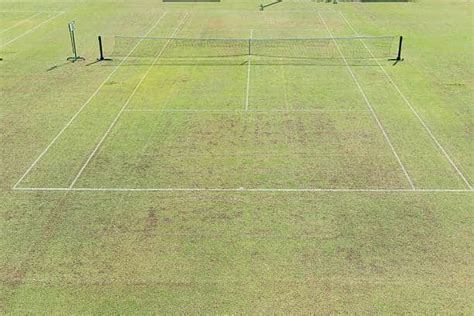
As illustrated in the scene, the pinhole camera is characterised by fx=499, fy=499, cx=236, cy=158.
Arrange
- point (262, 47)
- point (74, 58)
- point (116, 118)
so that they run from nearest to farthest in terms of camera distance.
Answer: point (116, 118), point (74, 58), point (262, 47)

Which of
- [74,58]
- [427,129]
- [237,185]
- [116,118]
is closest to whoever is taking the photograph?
[237,185]

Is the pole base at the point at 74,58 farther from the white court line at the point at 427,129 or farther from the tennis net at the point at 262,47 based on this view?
the white court line at the point at 427,129

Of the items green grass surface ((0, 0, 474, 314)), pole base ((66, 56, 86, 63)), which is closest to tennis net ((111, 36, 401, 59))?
green grass surface ((0, 0, 474, 314))

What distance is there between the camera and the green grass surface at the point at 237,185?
38.9 ft

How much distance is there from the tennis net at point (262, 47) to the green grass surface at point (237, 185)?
137 cm

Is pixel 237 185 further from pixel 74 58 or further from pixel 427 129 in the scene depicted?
pixel 74 58

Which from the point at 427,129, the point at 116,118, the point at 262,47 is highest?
the point at 262,47

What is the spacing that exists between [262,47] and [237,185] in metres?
16.4

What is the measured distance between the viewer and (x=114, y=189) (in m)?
15.8

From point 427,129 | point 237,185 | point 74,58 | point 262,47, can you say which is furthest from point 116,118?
point 262,47

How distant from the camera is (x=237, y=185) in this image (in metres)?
16.0

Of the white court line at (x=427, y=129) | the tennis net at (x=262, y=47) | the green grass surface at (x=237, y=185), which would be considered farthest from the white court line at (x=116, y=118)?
the white court line at (x=427, y=129)

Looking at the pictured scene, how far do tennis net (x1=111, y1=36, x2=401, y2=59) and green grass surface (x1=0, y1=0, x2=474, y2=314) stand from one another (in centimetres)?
137

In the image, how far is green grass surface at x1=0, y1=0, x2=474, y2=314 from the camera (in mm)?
11852
